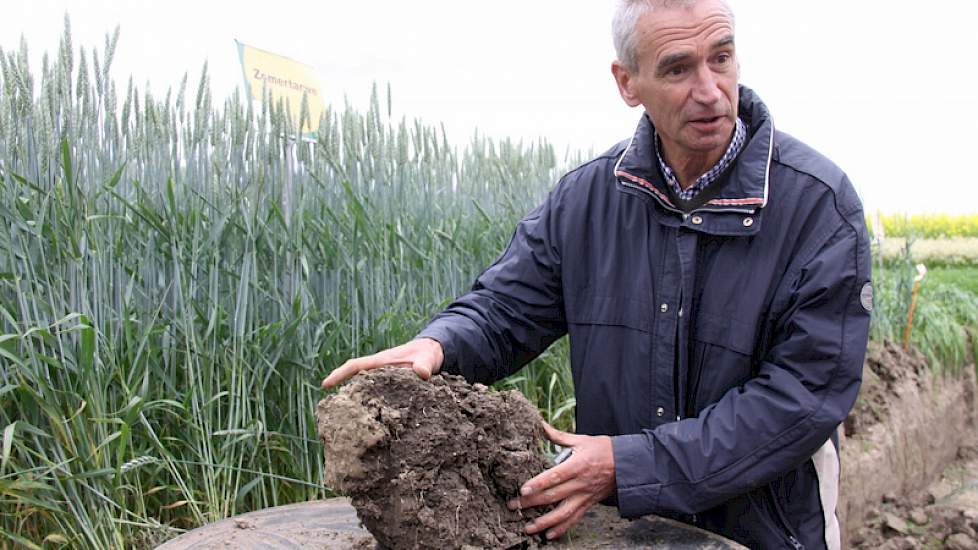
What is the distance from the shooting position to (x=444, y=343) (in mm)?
1696

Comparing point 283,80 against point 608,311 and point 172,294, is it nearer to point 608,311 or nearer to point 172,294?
point 172,294

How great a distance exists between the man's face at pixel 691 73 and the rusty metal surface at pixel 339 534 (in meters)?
0.79

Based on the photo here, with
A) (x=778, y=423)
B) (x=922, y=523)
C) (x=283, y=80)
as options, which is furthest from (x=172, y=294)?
(x=922, y=523)

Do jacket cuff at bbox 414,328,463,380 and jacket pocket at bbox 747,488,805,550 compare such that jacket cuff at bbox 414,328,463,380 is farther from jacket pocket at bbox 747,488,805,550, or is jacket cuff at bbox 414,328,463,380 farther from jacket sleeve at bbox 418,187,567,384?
jacket pocket at bbox 747,488,805,550

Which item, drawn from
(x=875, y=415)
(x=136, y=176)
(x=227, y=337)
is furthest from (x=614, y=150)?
(x=875, y=415)

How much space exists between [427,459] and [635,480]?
0.40 metres

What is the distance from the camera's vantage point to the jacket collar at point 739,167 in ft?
5.23

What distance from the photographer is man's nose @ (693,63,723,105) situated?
5.27 feet

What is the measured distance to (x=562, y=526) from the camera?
1461 millimetres

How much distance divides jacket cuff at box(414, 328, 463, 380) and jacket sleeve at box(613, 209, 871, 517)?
0.41m

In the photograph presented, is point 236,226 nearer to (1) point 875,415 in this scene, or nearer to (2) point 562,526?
(2) point 562,526

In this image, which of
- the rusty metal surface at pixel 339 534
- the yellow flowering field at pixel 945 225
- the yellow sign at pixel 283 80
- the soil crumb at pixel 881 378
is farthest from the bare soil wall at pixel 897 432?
the yellow flowering field at pixel 945 225

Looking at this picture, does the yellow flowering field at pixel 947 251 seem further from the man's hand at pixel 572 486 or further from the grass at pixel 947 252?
the man's hand at pixel 572 486

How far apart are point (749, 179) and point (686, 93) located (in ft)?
0.72
